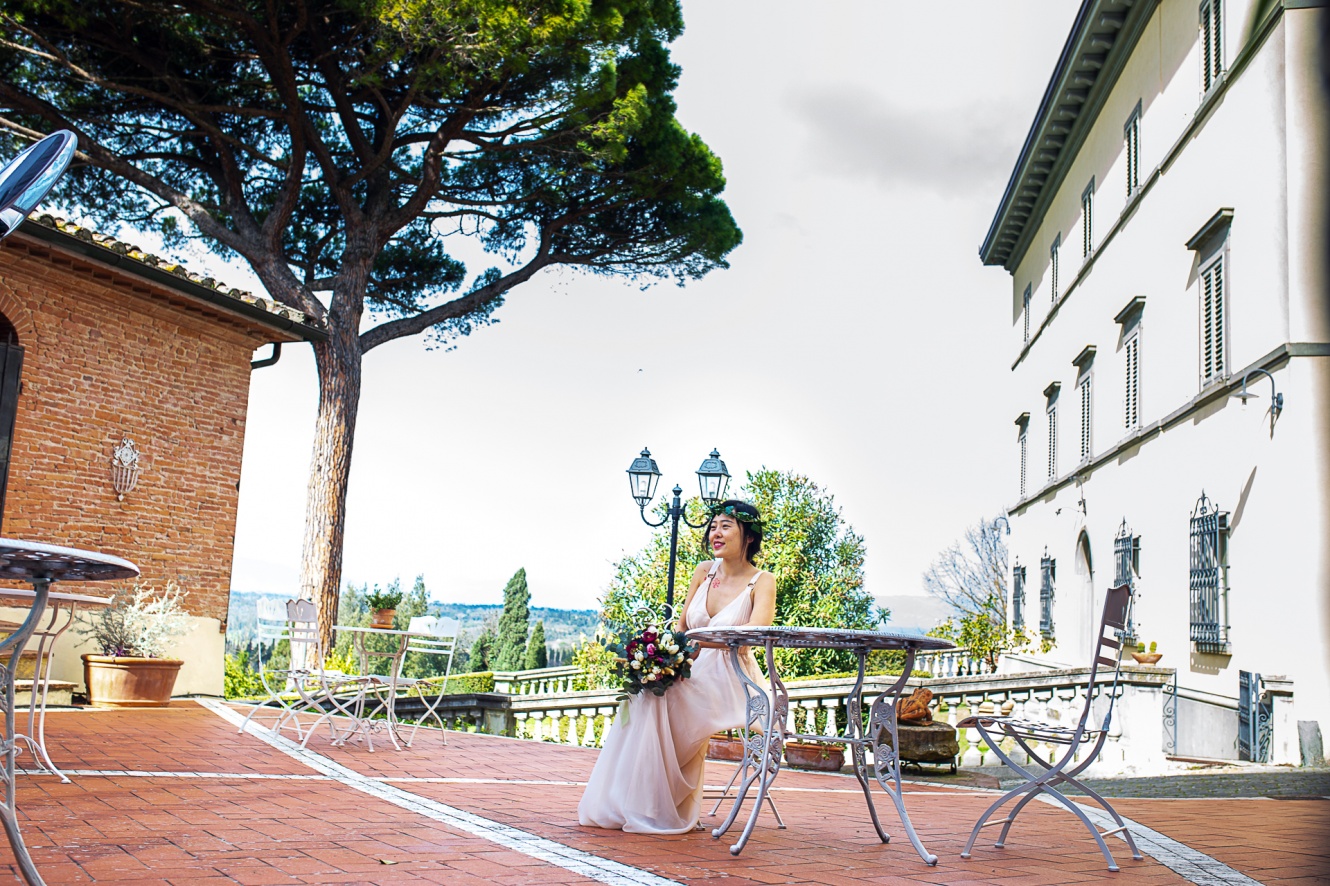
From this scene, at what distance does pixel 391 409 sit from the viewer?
22.5 m

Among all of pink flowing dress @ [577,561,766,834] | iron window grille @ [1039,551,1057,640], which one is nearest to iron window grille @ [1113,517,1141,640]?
iron window grille @ [1039,551,1057,640]

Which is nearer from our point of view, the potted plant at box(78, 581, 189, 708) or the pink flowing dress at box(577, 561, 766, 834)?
the pink flowing dress at box(577, 561, 766, 834)

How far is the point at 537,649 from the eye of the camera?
31.8 m

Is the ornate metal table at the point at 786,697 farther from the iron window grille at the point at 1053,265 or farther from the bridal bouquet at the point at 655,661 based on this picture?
the iron window grille at the point at 1053,265

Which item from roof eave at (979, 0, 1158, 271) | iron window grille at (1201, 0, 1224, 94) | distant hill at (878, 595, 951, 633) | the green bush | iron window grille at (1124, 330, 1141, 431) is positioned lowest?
the green bush

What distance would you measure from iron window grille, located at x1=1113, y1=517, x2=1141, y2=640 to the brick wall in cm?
1045

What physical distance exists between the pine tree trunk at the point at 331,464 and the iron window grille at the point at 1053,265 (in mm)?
11776

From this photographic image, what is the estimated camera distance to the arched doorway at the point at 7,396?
31.9ft

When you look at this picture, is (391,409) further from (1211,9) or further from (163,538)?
(1211,9)

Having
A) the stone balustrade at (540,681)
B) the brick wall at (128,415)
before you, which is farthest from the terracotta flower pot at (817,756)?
the stone balustrade at (540,681)

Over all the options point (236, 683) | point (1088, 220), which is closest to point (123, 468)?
point (236, 683)

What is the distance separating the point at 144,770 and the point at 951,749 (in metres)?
6.24

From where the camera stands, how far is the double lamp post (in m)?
11.2

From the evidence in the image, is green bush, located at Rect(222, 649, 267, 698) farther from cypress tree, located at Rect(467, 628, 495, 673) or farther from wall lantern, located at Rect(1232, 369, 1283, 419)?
cypress tree, located at Rect(467, 628, 495, 673)
